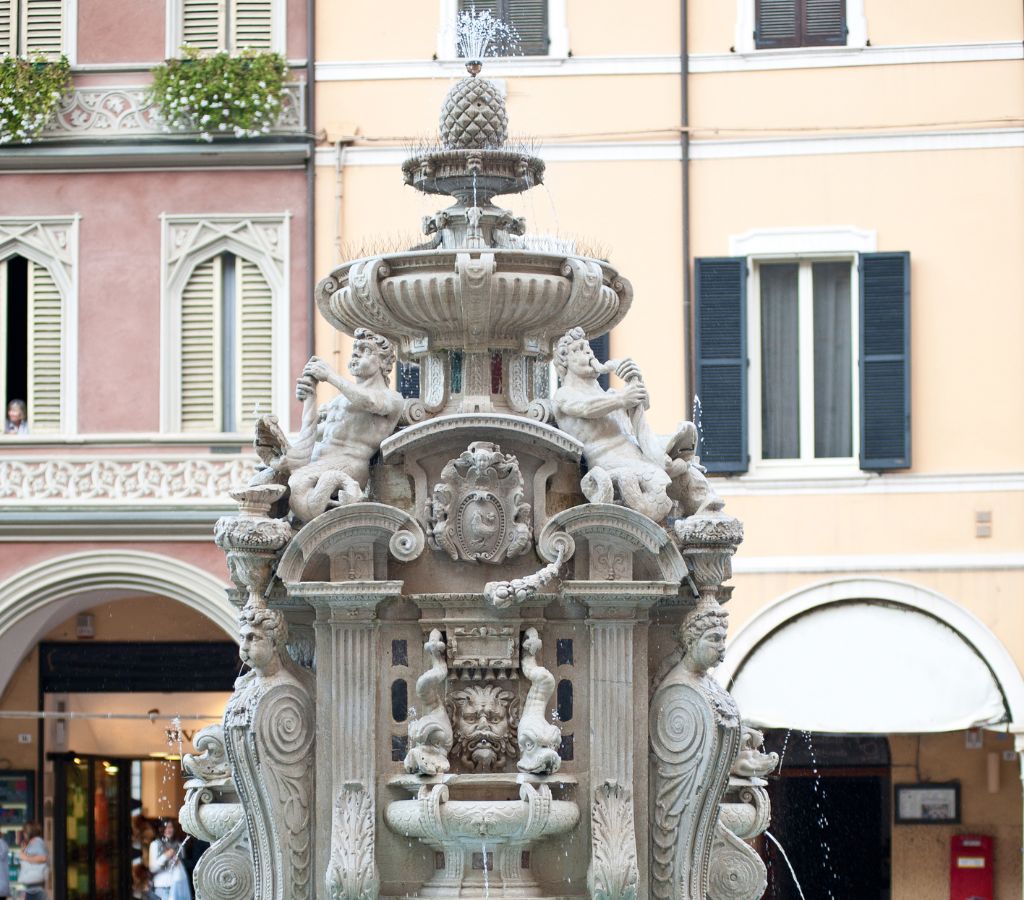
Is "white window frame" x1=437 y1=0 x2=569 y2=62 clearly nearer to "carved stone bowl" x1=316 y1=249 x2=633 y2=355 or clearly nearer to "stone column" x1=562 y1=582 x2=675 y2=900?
"carved stone bowl" x1=316 y1=249 x2=633 y2=355

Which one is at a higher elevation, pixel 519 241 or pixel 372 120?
pixel 372 120

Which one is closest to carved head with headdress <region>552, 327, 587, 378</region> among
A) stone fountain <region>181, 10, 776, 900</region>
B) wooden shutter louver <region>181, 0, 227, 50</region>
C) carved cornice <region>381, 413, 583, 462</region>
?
stone fountain <region>181, 10, 776, 900</region>

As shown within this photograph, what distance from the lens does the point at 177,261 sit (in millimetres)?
25328

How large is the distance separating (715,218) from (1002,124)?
2646 millimetres

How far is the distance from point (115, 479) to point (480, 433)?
546 inches

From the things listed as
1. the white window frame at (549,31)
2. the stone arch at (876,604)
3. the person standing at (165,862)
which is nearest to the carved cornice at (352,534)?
the person standing at (165,862)

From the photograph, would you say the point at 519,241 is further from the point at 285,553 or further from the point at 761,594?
the point at 761,594

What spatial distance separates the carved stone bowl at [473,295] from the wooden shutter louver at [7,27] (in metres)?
14.4

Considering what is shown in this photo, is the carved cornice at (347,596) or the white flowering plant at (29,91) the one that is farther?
the white flowering plant at (29,91)

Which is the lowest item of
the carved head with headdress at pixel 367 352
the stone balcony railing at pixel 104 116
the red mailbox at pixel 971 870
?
the red mailbox at pixel 971 870

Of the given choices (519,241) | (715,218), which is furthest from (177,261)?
(519,241)

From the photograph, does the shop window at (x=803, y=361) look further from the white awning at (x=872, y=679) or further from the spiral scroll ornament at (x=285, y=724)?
the spiral scroll ornament at (x=285, y=724)

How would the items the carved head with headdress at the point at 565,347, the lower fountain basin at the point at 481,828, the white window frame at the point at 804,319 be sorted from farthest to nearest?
the white window frame at the point at 804,319 < the carved head with headdress at the point at 565,347 < the lower fountain basin at the point at 481,828

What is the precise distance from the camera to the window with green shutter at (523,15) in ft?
82.1
